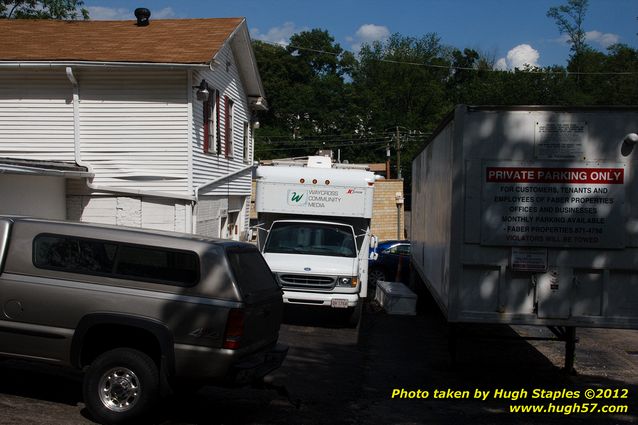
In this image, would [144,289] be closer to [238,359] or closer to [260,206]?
[238,359]

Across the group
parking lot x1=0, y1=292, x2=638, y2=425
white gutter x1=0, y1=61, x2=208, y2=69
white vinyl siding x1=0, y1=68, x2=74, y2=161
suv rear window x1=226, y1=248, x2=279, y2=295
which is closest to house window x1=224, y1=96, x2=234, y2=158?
white gutter x1=0, y1=61, x2=208, y2=69

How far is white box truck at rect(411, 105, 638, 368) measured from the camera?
795 centimetres

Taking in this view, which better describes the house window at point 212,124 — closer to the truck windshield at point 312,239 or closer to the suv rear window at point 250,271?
the truck windshield at point 312,239

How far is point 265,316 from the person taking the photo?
6.84m

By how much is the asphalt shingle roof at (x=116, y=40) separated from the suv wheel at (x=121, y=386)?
9900 mm

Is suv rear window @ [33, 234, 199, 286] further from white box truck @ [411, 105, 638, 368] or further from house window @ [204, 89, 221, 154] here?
house window @ [204, 89, 221, 154]

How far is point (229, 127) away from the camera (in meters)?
20.2

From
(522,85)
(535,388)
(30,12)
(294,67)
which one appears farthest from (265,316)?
(294,67)

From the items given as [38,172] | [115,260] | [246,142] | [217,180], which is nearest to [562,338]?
[115,260]

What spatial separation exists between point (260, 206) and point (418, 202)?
3.56m

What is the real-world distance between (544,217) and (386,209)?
27.3 meters

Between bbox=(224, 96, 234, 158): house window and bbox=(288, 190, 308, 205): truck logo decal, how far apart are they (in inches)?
254

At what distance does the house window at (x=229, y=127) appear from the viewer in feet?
64.8

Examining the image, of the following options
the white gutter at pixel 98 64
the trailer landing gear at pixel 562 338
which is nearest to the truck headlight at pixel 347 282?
the trailer landing gear at pixel 562 338
